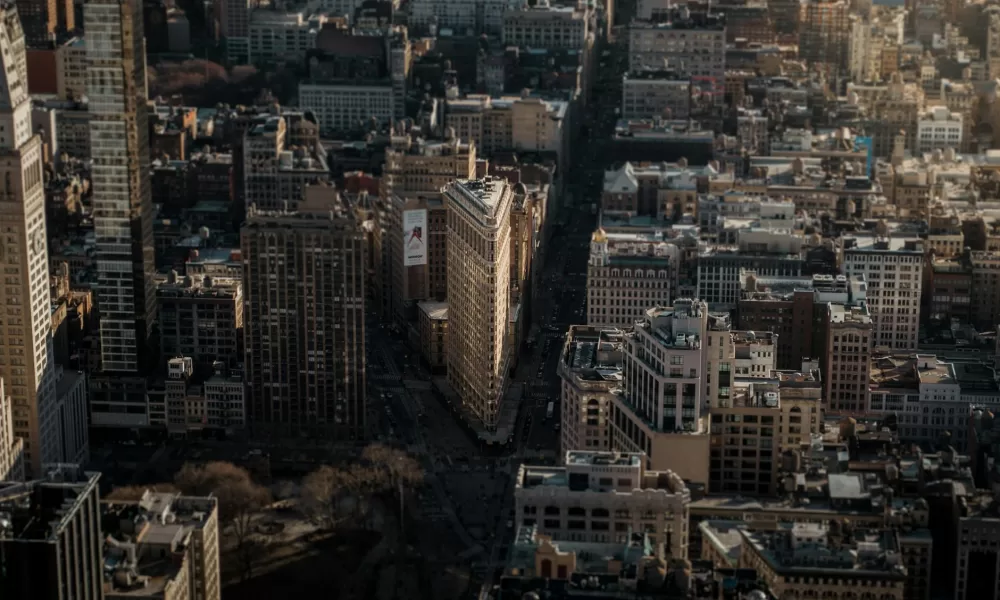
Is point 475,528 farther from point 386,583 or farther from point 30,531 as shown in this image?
point 30,531

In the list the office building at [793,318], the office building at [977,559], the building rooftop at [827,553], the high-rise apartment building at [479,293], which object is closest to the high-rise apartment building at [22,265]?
the high-rise apartment building at [479,293]

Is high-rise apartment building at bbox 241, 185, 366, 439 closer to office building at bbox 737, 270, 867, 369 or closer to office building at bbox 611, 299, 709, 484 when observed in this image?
office building at bbox 737, 270, 867, 369

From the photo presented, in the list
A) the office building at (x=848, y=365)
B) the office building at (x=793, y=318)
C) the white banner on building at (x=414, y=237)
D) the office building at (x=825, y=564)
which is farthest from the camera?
the white banner on building at (x=414, y=237)

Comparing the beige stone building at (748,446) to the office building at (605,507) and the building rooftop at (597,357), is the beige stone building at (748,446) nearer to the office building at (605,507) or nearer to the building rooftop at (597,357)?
the building rooftop at (597,357)

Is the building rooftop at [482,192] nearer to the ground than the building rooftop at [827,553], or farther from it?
farther from it

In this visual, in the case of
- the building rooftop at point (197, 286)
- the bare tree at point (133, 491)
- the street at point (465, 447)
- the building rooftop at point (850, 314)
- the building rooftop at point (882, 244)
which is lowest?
the street at point (465, 447)
